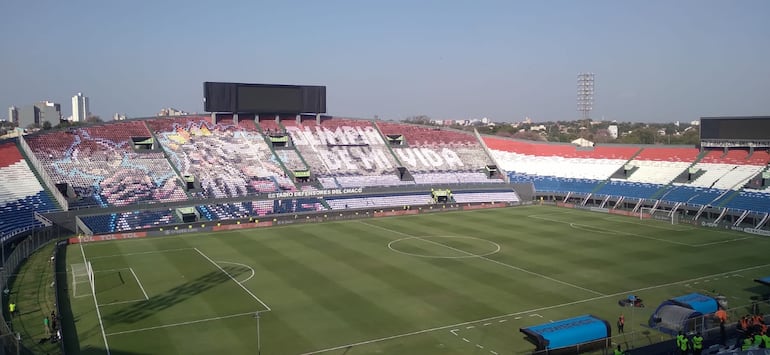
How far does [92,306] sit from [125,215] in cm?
2406

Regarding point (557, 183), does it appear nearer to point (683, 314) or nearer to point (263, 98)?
point (263, 98)

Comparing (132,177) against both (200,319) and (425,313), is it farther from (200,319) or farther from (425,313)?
(425,313)

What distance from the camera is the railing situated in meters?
20.5

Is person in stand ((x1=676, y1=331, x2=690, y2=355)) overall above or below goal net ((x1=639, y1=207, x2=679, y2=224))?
above

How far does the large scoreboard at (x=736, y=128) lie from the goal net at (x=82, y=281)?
60.4 meters

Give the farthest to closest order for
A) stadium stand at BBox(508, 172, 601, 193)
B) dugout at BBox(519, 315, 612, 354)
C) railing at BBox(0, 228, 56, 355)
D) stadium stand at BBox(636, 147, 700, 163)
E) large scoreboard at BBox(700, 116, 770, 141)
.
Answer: stadium stand at BBox(508, 172, 601, 193) < stadium stand at BBox(636, 147, 700, 163) < large scoreboard at BBox(700, 116, 770, 141) < dugout at BBox(519, 315, 612, 354) < railing at BBox(0, 228, 56, 355)

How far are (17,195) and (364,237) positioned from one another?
28256 mm

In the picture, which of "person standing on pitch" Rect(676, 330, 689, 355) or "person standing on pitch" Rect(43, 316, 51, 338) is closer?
"person standing on pitch" Rect(676, 330, 689, 355)

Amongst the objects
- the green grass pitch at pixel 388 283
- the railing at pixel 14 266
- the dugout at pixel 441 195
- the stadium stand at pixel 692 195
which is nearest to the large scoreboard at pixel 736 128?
the stadium stand at pixel 692 195

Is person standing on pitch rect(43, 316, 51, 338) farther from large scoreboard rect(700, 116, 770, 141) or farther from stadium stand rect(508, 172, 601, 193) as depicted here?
large scoreboard rect(700, 116, 770, 141)

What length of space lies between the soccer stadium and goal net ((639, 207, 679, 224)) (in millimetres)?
303

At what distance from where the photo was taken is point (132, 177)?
56281 mm

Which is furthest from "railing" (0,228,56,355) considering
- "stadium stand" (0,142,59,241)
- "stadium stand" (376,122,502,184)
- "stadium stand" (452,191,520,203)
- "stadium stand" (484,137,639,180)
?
"stadium stand" (484,137,639,180)

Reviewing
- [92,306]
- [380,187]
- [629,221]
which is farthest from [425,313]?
[380,187]
